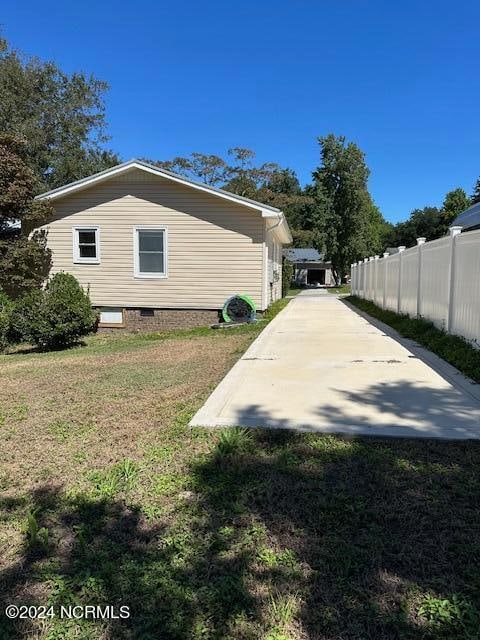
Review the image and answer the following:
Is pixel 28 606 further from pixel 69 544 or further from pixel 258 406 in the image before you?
pixel 258 406

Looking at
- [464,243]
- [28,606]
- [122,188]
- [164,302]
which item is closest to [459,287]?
[464,243]

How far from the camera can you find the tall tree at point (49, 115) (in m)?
24.5

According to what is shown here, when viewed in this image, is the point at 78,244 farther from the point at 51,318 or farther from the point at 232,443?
the point at 232,443

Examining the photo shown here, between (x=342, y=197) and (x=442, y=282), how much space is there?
34459mm

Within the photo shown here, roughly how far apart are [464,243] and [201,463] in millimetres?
5489

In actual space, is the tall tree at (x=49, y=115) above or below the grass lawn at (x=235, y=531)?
above

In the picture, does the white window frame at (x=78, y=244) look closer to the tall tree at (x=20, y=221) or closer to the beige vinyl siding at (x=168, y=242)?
the beige vinyl siding at (x=168, y=242)

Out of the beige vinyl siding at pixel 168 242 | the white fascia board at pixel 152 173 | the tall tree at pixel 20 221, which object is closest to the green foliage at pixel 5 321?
the tall tree at pixel 20 221

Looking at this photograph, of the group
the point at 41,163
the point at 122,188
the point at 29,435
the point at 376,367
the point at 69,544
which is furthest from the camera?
the point at 41,163

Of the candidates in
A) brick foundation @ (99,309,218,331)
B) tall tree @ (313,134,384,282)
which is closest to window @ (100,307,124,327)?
brick foundation @ (99,309,218,331)

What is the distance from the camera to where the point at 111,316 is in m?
14.4

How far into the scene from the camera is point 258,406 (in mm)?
4738

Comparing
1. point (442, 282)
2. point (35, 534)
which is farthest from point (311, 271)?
point (35, 534)

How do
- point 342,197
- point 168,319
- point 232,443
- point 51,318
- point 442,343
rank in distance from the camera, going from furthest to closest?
point 342,197 → point 168,319 → point 51,318 → point 442,343 → point 232,443
